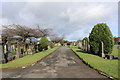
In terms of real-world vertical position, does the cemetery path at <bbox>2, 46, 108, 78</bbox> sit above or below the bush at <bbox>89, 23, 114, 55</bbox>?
below

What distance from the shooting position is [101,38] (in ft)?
45.2

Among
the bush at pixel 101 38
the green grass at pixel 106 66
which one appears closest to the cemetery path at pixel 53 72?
the green grass at pixel 106 66

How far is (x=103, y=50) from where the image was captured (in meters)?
13.1

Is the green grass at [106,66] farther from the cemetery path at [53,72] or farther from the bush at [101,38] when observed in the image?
the bush at [101,38]

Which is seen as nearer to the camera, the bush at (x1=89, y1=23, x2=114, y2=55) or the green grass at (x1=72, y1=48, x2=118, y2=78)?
the green grass at (x1=72, y1=48, x2=118, y2=78)

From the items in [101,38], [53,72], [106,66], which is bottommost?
[53,72]

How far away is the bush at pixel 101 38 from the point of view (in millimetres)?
13234

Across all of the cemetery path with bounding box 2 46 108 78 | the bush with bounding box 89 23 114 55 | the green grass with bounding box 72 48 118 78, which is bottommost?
the cemetery path with bounding box 2 46 108 78

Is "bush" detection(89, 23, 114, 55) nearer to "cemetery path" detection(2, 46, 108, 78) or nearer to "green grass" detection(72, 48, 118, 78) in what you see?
"green grass" detection(72, 48, 118, 78)

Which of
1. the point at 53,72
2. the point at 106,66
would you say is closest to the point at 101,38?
the point at 106,66

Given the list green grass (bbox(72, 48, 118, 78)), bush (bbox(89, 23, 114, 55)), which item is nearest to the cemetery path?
green grass (bbox(72, 48, 118, 78))

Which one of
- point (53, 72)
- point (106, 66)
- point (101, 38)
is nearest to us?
point (53, 72)

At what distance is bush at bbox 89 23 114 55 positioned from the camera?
13.2 m

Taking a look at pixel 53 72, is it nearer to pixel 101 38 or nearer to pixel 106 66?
pixel 106 66
